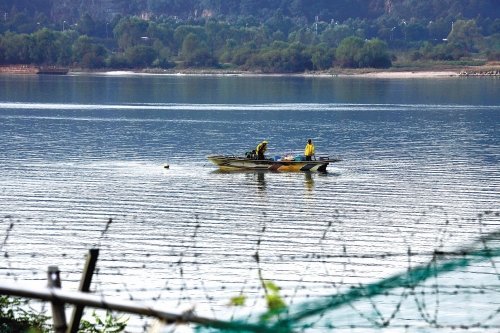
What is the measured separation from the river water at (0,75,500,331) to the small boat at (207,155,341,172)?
0.44 metres

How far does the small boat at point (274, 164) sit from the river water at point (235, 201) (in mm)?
443

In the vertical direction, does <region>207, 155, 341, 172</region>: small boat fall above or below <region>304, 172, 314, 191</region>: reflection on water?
above

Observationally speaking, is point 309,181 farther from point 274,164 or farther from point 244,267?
point 244,267

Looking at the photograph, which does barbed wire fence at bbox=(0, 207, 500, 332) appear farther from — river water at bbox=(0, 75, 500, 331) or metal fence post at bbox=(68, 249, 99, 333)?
metal fence post at bbox=(68, 249, 99, 333)

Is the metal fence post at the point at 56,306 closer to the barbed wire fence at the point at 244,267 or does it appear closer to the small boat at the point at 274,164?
the barbed wire fence at the point at 244,267

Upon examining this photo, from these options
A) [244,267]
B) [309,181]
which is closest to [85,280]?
[244,267]

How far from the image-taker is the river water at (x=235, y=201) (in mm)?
28734

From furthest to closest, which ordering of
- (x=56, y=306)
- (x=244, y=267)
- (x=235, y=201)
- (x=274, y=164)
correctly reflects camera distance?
(x=274, y=164)
(x=235, y=201)
(x=244, y=267)
(x=56, y=306)

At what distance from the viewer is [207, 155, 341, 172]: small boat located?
2302 inches

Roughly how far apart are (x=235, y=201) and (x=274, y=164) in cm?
835

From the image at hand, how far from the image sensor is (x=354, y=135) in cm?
9131

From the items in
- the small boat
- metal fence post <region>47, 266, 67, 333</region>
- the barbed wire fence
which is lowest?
the small boat

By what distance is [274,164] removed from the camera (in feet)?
192

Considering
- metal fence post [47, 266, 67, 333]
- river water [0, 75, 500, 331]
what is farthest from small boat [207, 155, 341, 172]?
metal fence post [47, 266, 67, 333]
